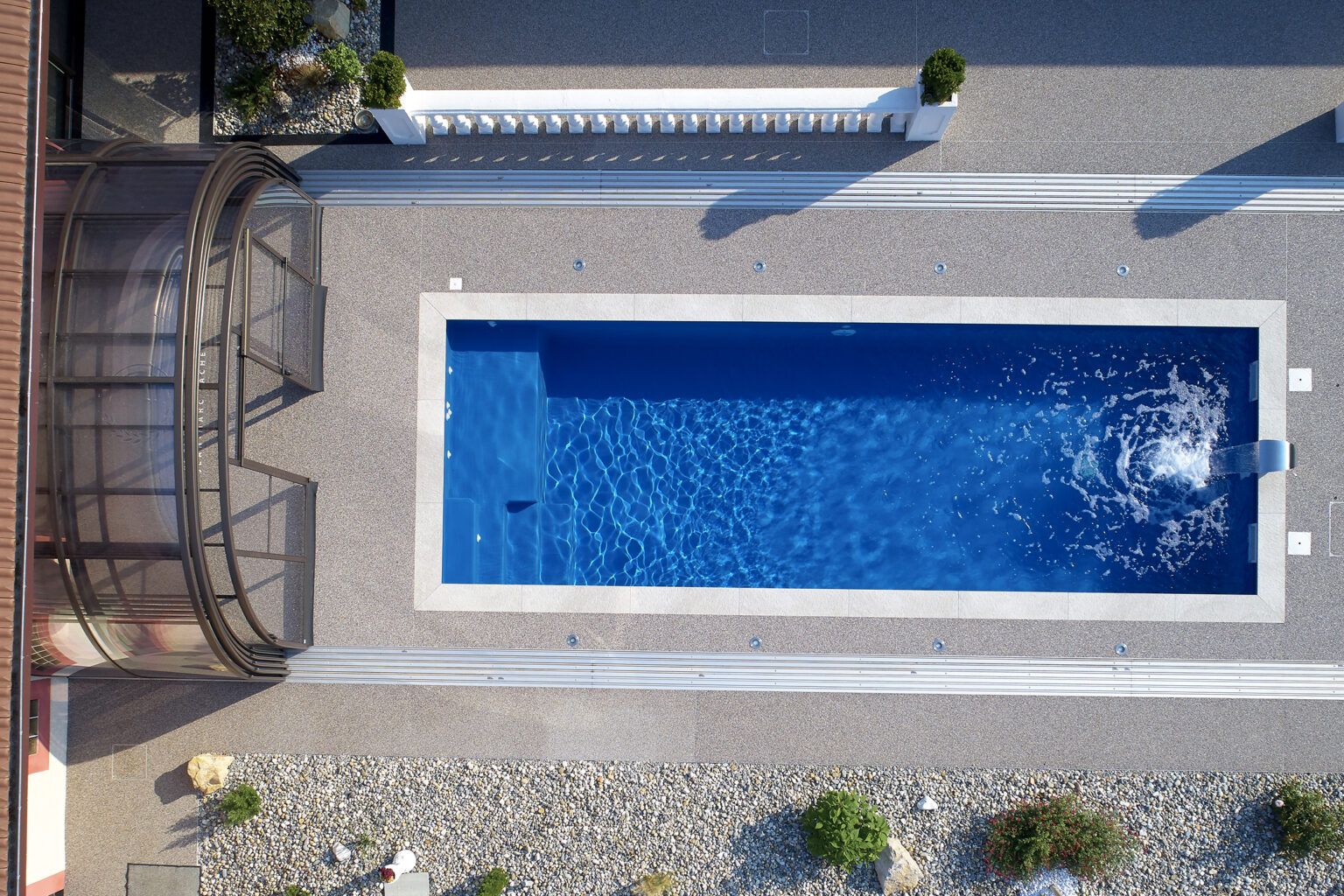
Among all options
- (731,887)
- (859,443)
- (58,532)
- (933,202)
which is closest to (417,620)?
(58,532)

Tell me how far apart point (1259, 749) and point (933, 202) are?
8.78 metres

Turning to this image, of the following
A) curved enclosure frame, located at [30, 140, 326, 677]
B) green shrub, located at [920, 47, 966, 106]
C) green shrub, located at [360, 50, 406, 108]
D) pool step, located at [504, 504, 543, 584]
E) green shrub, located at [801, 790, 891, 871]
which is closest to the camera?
curved enclosure frame, located at [30, 140, 326, 677]

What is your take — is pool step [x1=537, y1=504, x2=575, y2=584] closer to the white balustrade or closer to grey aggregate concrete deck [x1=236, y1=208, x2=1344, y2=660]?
grey aggregate concrete deck [x1=236, y1=208, x2=1344, y2=660]

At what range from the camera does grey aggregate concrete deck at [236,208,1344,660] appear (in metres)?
10.6

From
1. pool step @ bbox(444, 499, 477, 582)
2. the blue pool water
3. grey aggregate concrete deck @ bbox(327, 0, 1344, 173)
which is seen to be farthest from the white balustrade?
pool step @ bbox(444, 499, 477, 582)

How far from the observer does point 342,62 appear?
1059 cm

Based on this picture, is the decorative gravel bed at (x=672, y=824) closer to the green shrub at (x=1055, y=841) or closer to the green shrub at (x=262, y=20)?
the green shrub at (x=1055, y=841)

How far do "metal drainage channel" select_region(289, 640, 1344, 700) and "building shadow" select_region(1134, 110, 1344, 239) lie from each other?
613cm

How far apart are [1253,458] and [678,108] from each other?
Result: 9.10 m

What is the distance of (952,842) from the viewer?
10523 mm

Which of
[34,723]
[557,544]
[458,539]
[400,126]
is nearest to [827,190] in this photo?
[400,126]

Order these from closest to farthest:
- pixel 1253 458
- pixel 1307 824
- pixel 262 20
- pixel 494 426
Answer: pixel 262 20
pixel 1307 824
pixel 1253 458
pixel 494 426

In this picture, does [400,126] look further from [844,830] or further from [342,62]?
[844,830]

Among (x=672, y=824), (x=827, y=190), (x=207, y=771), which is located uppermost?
(x=827, y=190)
